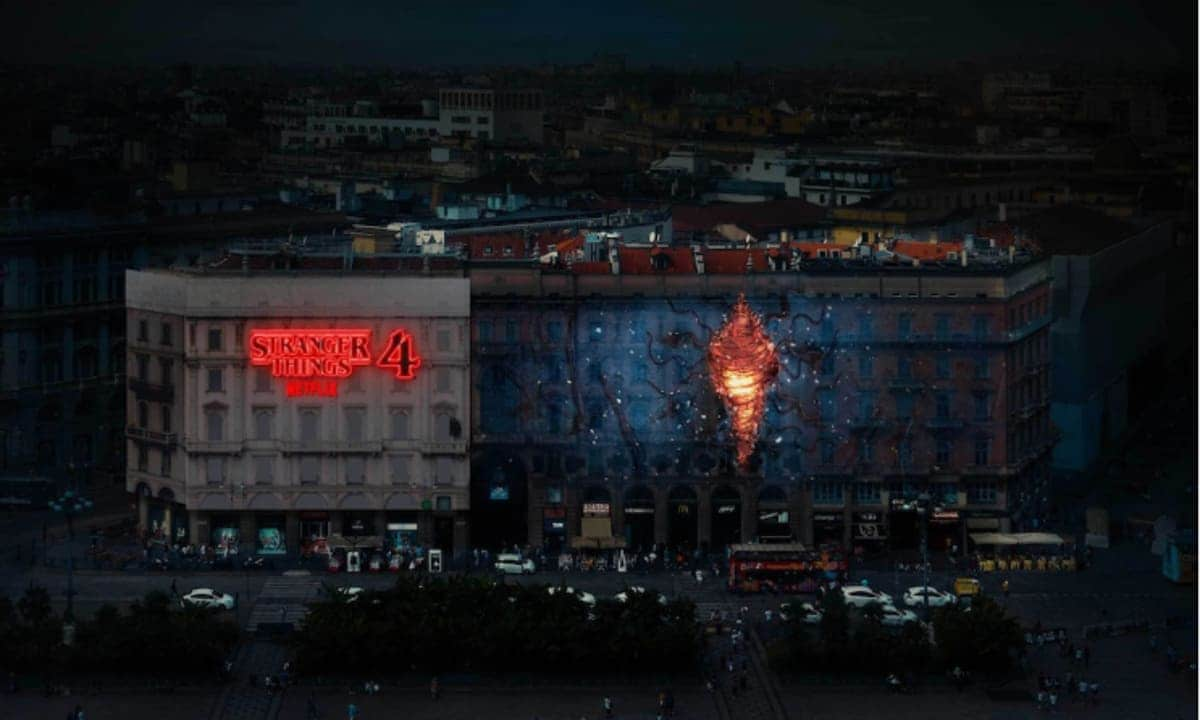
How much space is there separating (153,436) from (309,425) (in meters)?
2.71

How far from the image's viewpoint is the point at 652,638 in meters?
53.0

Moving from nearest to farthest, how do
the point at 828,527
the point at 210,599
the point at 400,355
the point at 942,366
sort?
the point at 210,599
the point at 400,355
the point at 942,366
the point at 828,527

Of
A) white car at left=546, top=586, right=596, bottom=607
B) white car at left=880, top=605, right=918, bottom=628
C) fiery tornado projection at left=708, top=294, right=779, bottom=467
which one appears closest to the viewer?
white car at left=546, top=586, right=596, bottom=607

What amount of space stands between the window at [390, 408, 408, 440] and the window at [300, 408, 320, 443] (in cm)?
122

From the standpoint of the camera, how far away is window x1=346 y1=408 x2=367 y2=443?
6128 centimetres

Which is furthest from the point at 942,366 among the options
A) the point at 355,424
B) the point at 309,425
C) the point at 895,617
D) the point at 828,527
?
the point at 309,425

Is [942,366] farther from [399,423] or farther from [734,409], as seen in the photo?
[399,423]

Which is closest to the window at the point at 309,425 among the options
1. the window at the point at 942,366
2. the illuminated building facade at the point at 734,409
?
the illuminated building facade at the point at 734,409

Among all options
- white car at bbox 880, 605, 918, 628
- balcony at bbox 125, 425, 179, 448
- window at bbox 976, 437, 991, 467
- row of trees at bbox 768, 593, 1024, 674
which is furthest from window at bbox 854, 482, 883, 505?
balcony at bbox 125, 425, 179, 448

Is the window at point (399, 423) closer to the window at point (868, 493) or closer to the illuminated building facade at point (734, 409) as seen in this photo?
the illuminated building facade at point (734, 409)

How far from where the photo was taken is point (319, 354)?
200ft

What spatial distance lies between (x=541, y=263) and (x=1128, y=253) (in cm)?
1913

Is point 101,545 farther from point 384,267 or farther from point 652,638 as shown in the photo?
point 652,638

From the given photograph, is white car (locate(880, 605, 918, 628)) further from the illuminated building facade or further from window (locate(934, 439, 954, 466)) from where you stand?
window (locate(934, 439, 954, 466))
